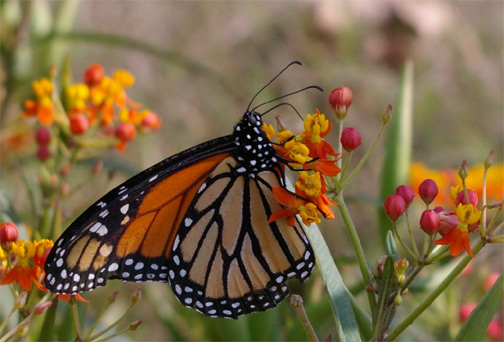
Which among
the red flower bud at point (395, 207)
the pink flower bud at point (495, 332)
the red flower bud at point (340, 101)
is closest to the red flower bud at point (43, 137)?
the red flower bud at point (340, 101)

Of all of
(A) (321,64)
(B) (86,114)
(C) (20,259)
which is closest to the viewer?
(C) (20,259)

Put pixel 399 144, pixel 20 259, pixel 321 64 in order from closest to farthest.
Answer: pixel 20 259 < pixel 399 144 < pixel 321 64

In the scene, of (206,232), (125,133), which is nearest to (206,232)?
(206,232)

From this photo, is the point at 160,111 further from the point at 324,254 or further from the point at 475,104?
the point at 324,254

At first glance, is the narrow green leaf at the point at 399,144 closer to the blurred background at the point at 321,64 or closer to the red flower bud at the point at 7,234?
the red flower bud at the point at 7,234

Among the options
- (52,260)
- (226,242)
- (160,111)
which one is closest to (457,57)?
(160,111)

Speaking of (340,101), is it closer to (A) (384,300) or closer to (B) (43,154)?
(A) (384,300)
